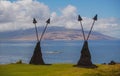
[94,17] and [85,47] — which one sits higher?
[94,17]

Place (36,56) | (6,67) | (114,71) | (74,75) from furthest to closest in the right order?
(36,56) < (6,67) < (114,71) < (74,75)

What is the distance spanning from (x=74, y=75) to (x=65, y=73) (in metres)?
1.70

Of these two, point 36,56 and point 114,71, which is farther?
point 36,56

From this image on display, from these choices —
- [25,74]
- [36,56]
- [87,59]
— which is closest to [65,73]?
[25,74]

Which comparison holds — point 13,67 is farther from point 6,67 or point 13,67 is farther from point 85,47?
point 85,47

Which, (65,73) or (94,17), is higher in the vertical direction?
(94,17)

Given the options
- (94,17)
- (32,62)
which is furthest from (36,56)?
(94,17)

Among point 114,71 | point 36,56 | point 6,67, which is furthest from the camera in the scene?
point 36,56

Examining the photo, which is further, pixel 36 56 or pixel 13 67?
pixel 36 56

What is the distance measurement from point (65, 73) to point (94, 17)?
16908 millimetres

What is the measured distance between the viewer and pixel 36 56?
58.5 m

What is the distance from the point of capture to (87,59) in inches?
2159

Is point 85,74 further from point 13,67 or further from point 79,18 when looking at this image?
point 79,18

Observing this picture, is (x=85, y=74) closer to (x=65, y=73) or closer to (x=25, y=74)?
(x=65, y=73)
